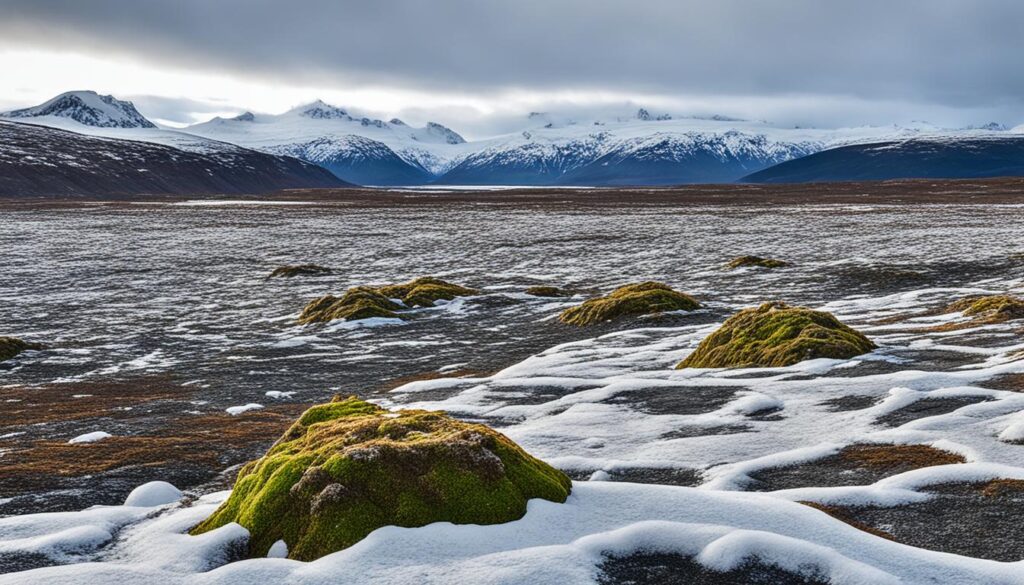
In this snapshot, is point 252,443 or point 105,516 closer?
point 105,516

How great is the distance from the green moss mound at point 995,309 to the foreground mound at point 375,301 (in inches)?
596

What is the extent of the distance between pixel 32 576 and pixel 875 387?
10.4 meters

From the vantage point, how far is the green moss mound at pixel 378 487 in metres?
6.71

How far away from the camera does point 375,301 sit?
2530 centimetres

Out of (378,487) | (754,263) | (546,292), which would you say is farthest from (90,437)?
(754,263)

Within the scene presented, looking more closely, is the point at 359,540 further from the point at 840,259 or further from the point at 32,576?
the point at 840,259

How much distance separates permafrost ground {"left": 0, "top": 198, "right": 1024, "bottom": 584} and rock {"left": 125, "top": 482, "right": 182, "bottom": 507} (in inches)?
2.0

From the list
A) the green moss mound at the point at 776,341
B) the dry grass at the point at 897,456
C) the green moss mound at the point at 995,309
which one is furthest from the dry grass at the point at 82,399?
the green moss mound at the point at 995,309

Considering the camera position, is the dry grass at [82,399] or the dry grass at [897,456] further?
the dry grass at [82,399]

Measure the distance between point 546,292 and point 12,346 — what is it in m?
16.0

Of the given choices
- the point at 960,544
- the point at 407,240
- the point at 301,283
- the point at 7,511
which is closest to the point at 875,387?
the point at 960,544

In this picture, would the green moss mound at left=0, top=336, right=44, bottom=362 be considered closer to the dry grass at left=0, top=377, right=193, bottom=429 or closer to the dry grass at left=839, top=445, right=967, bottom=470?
the dry grass at left=0, top=377, right=193, bottom=429

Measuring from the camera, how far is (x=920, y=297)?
24.6m

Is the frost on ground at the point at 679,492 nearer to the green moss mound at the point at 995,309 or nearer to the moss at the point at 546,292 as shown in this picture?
the green moss mound at the point at 995,309
